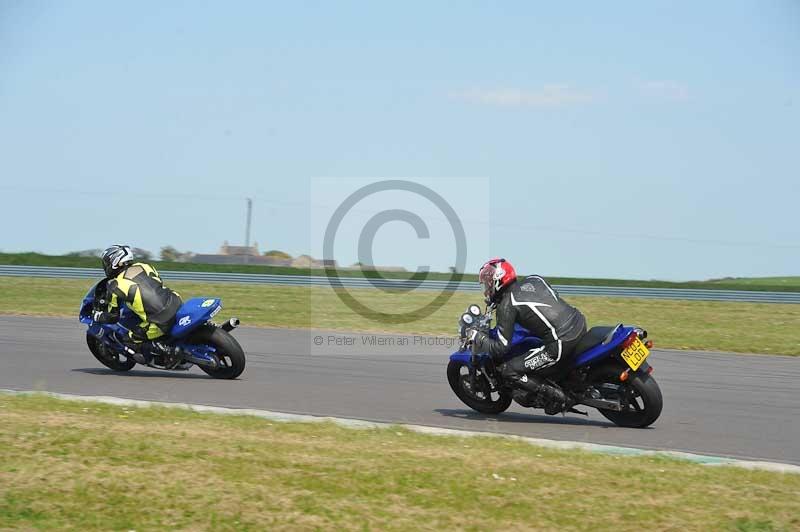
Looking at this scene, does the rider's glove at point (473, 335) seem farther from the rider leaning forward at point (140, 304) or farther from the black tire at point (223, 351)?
the rider leaning forward at point (140, 304)

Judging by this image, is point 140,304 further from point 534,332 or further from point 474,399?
point 534,332

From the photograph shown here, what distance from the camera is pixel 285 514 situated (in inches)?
225

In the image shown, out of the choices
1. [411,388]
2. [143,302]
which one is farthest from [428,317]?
[143,302]

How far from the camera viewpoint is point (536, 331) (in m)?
9.67

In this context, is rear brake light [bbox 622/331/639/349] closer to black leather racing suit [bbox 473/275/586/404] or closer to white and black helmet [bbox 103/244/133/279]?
black leather racing suit [bbox 473/275/586/404]

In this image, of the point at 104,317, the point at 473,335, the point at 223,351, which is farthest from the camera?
the point at 104,317

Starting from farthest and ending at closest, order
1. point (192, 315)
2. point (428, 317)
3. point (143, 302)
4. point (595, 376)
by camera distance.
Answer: point (428, 317)
point (143, 302)
point (192, 315)
point (595, 376)

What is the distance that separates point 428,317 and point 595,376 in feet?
56.4

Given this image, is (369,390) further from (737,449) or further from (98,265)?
(98,265)

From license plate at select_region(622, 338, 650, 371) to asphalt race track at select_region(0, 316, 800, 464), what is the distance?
63 cm

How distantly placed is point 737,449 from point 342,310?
63.0 feet

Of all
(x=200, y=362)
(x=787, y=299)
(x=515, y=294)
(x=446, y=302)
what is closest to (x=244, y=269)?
(x=446, y=302)

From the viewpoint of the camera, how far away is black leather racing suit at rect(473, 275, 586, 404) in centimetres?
956

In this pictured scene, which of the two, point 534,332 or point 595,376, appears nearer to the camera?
point 595,376
